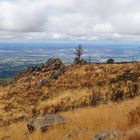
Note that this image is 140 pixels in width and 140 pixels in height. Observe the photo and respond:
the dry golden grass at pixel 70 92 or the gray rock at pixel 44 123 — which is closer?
the gray rock at pixel 44 123

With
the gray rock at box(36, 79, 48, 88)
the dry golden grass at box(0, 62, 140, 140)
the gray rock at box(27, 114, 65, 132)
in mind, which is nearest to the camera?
the gray rock at box(27, 114, 65, 132)

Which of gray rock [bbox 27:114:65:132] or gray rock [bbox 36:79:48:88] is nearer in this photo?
gray rock [bbox 27:114:65:132]

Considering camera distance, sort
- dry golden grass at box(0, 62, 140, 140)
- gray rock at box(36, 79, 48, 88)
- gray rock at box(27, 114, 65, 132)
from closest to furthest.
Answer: gray rock at box(27, 114, 65, 132)
dry golden grass at box(0, 62, 140, 140)
gray rock at box(36, 79, 48, 88)

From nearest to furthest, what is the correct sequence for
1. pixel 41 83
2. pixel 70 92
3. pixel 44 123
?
1. pixel 44 123
2. pixel 70 92
3. pixel 41 83

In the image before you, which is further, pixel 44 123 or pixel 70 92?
pixel 70 92

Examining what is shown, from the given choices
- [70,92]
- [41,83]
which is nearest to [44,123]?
[70,92]

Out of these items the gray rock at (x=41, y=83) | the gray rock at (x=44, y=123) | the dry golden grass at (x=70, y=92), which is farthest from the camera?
the gray rock at (x=41, y=83)

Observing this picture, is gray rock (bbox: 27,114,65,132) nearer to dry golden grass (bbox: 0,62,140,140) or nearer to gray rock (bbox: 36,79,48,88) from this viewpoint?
dry golden grass (bbox: 0,62,140,140)

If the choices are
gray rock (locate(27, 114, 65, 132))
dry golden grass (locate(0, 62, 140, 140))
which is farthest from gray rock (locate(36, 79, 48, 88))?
gray rock (locate(27, 114, 65, 132))

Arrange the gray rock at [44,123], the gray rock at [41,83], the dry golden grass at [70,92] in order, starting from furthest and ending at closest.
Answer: the gray rock at [41,83], the dry golden grass at [70,92], the gray rock at [44,123]

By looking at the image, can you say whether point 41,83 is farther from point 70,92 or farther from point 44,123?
point 44,123

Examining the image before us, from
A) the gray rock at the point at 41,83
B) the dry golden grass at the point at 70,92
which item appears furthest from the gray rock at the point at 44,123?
the gray rock at the point at 41,83

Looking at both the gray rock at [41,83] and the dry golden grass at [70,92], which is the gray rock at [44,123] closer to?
the dry golden grass at [70,92]

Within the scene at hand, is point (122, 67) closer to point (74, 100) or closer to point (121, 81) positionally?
point (121, 81)
